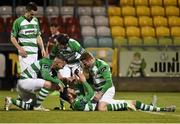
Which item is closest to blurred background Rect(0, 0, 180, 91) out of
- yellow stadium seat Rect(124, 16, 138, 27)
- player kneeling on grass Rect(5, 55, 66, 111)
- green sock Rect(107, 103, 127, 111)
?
yellow stadium seat Rect(124, 16, 138, 27)

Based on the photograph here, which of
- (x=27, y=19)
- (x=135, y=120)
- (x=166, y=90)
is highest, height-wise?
(x=27, y=19)

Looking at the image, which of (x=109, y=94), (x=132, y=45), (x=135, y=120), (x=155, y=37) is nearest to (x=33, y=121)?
(x=135, y=120)

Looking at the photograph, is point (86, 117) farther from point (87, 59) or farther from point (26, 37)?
point (26, 37)

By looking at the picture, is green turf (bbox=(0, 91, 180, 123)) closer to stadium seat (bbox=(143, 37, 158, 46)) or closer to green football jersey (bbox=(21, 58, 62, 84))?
green football jersey (bbox=(21, 58, 62, 84))

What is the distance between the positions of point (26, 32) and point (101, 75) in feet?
7.93

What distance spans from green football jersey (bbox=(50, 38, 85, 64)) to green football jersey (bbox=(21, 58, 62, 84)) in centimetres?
23

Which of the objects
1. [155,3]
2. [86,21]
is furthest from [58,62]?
[155,3]

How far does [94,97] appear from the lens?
1307 centimetres

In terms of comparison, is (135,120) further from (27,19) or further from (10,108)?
(27,19)

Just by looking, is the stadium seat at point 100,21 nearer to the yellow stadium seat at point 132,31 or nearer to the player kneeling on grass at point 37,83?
the yellow stadium seat at point 132,31

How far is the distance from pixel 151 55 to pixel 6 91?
15.5 feet

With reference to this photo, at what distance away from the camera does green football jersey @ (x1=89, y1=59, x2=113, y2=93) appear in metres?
13.0

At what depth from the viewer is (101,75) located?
13070 mm

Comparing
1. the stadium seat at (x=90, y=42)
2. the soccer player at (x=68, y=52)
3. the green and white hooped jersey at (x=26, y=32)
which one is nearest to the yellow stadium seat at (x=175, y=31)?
the stadium seat at (x=90, y=42)
